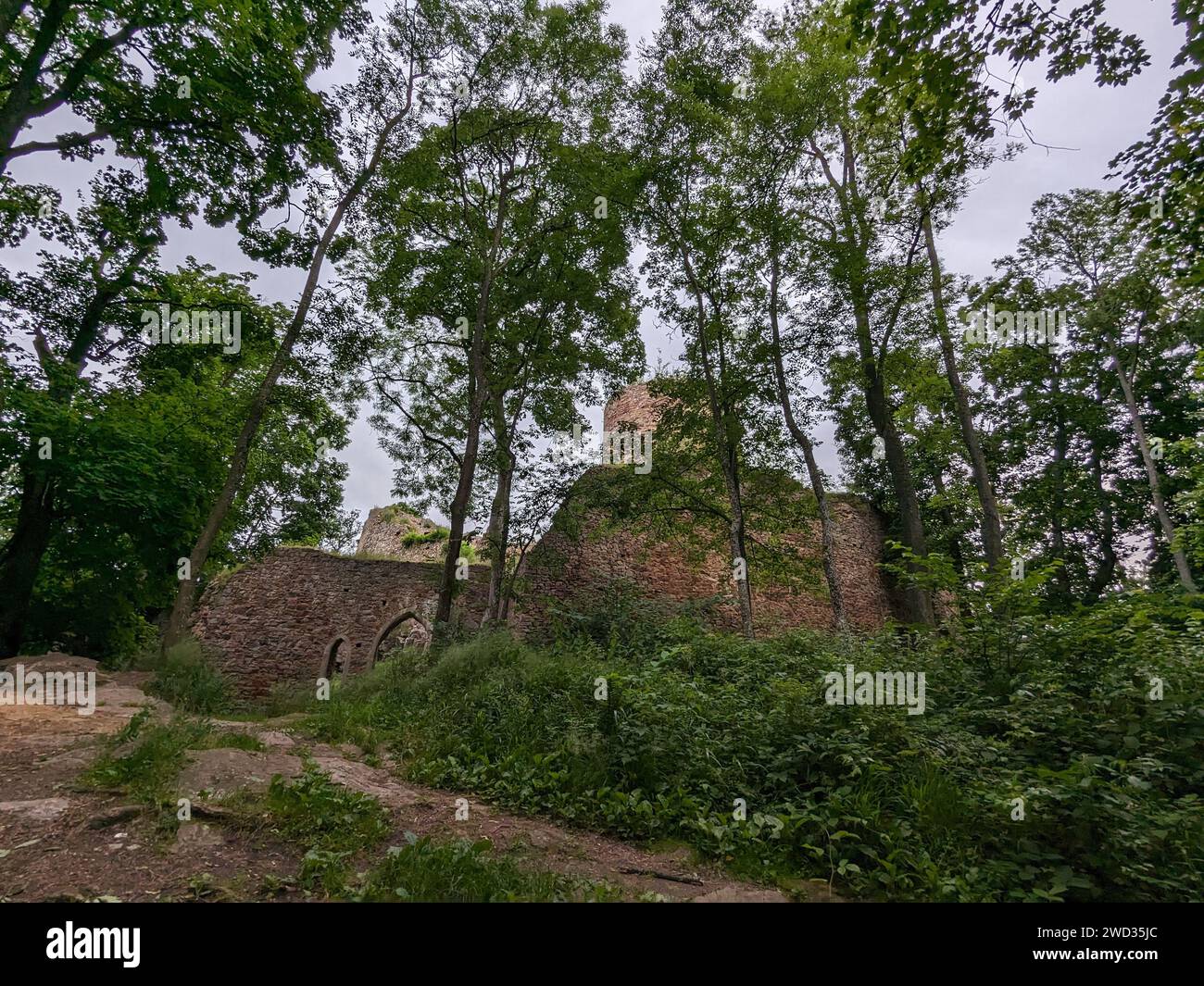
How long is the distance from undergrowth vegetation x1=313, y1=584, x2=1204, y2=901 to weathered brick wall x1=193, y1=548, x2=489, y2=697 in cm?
822

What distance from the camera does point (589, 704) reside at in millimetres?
6539

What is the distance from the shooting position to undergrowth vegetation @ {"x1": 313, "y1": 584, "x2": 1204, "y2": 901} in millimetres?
3613

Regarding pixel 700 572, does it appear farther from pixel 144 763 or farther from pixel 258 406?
pixel 144 763

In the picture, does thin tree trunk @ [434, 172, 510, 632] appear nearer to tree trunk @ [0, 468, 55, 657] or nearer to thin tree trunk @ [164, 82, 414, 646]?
thin tree trunk @ [164, 82, 414, 646]

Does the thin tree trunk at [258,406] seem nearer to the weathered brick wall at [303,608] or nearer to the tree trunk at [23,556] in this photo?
the tree trunk at [23,556]

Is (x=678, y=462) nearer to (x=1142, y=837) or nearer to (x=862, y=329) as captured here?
(x=862, y=329)

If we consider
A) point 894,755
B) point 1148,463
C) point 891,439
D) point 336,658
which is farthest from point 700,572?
point 1148,463

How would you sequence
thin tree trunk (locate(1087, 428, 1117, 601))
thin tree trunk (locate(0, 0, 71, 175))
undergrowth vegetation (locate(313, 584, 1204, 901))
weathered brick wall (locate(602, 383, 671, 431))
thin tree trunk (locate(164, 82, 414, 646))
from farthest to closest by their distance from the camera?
weathered brick wall (locate(602, 383, 671, 431)), thin tree trunk (locate(1087, 428, 1117, 601)), thin tree trunk (locate(164, 82, 414, 646)), thin tree trunk (locate(0, 0, 71, 175)), undergrowth vegetation (locate(313, 584, 1204, 901))

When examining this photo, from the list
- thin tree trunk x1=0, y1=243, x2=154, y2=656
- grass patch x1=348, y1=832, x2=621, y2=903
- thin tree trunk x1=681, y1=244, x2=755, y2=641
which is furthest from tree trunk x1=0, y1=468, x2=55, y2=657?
thin tree trunk x1=681, y1=244, x2=755, y2=641

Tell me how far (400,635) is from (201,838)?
13.1m

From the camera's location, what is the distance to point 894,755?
4762mm

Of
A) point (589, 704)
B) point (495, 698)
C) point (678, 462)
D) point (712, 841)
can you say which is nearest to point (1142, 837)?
point (712, 841)

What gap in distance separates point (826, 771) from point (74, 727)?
750 centimetres

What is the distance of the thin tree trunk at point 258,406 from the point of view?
9.52 metres
